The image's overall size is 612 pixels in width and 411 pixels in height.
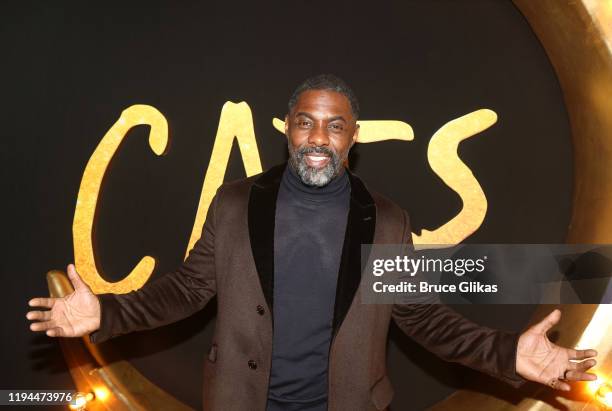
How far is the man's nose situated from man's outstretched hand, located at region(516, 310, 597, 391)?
755mm

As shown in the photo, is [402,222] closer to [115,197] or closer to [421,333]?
[421,333]

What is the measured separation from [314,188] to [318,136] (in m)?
0.16

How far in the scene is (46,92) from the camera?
7.82ft

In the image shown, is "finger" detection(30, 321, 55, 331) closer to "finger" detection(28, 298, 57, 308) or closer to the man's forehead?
"finger" detection(28, 298, 57, 308)

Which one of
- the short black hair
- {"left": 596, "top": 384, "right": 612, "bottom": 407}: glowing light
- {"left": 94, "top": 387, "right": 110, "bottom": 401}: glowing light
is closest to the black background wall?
{"left": 94, "top": 387, "right": 110, "bottom": 401}: glowing light

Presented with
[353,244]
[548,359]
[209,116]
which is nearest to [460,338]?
[548,359]

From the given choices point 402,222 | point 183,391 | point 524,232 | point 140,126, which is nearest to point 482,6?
point 524,232

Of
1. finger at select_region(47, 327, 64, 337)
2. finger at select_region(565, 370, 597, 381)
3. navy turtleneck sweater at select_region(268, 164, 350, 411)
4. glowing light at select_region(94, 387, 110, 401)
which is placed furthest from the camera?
glowing light at select_region(94, 387, 110, 401)

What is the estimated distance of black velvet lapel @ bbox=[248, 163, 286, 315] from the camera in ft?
4.91

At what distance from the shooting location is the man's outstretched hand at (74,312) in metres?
1.42

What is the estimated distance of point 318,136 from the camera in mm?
1522

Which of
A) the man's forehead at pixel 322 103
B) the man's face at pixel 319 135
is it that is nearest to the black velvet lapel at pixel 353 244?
the man's face at pixel 319 135

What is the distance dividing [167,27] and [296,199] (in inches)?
46.7

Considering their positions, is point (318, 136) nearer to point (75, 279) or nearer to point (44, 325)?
point (75, 279)
